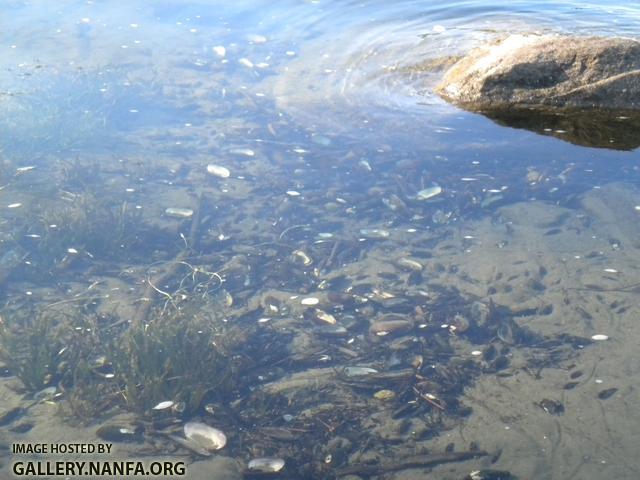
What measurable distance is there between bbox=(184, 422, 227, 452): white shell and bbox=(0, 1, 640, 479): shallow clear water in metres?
0.06

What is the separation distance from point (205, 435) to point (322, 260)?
82.6 inches

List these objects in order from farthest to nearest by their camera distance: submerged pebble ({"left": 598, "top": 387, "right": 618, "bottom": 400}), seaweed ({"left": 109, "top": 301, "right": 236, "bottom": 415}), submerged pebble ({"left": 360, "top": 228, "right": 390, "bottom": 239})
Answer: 1. submerged pebble ({"left": 360, "top": 228, "right": 390, "bottom": 239})
2. seaweed ({"left": 109, "top": 301, "right": 236, "bottom": 415})
3. submerged pebble ({"left": 598, "top": 387, "right": 618, "bottom": 400})

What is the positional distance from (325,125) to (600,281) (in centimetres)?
392

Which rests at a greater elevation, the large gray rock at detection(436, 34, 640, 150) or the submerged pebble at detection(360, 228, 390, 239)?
the large gray rock at detection(436, 34, 640, 150)

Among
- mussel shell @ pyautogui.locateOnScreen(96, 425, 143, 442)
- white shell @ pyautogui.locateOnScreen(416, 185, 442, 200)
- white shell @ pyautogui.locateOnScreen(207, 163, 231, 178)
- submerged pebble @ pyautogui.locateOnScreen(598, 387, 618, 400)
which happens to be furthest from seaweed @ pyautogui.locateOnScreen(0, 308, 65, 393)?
submerged pebble @ pyautogui.locateOnScreen(598, 387, 618, 400)

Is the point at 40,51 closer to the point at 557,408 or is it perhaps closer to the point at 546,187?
the point at 546,187

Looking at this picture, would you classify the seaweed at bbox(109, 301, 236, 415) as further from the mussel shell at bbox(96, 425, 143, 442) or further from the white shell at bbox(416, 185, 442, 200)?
the white shell at bbox(416, 185, 442, 200)

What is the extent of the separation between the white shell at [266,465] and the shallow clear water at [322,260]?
55 millimetres

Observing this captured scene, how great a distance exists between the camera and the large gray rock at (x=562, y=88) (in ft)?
25.3

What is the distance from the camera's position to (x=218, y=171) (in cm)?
743

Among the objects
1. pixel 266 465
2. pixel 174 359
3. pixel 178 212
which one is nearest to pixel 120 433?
pixel 174 359

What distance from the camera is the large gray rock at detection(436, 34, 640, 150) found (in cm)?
771

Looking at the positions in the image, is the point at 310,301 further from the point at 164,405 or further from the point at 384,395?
the point at 164,405

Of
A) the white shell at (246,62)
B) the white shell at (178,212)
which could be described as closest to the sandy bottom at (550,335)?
the white shell at (178,212)
